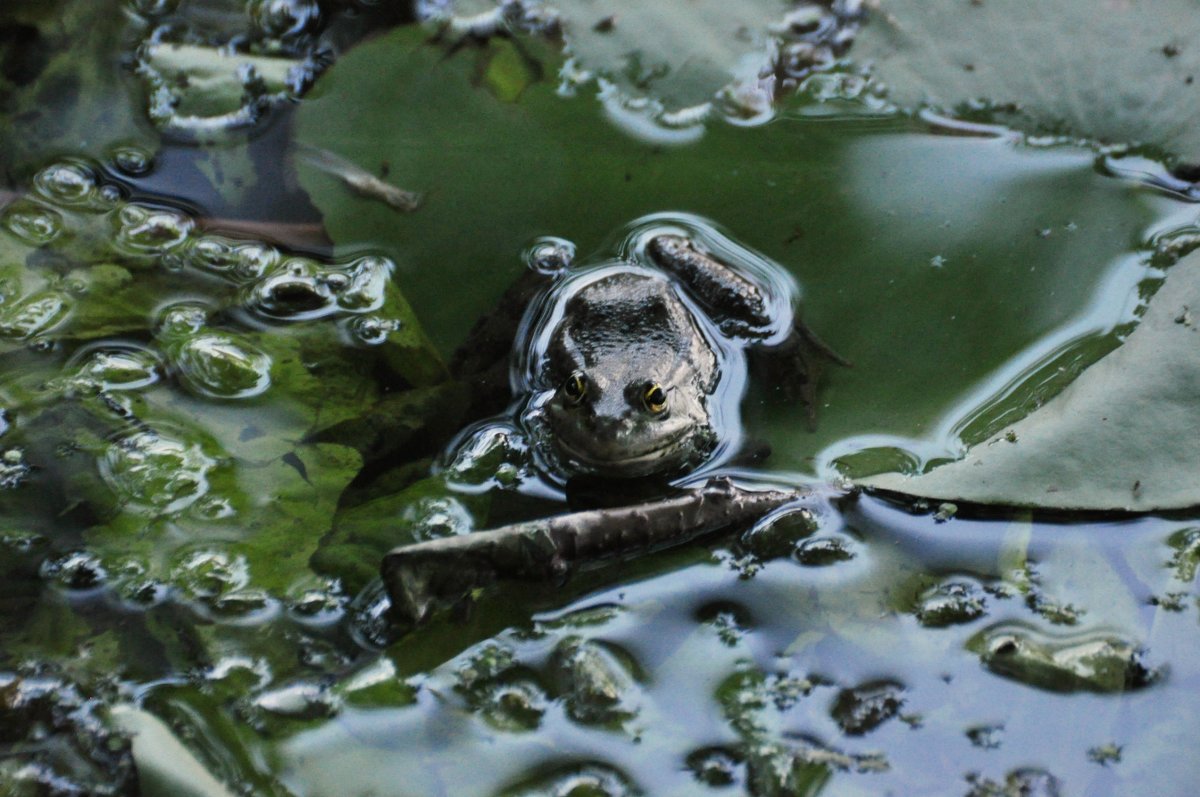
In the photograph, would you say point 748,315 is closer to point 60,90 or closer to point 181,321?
point 181,321

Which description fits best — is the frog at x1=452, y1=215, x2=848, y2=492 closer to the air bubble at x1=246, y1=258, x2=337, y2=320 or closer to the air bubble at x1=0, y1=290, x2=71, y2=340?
the air bubble at x1=246, y1=258, x2=337, y2=320

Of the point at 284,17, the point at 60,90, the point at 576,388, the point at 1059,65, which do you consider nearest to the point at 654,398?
the point at 576,388

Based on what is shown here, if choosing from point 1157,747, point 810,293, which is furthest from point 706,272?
point 1157,747

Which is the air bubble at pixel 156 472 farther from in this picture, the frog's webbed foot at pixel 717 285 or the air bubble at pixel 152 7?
the air bubble at pixel 152 7

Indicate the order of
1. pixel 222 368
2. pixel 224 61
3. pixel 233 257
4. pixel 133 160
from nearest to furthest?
pixel 222 368 < pixel 233 257 < pixel 133 160 < pixel 224 61

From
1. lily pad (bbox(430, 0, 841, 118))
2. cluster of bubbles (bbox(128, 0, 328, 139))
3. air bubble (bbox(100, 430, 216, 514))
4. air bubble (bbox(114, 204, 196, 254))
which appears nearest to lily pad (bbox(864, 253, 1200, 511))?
lily pad (bbox(430, 0, 841, 118))

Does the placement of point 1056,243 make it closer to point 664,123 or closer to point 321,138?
point 664,123

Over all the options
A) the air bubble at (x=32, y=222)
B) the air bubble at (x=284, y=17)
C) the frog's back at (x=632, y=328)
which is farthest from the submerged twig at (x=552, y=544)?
the air bubble at (x=284, y=17)
